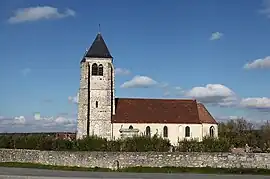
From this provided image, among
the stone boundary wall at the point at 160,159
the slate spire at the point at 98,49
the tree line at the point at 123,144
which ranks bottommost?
the stone boundary wall at the point at 160,159

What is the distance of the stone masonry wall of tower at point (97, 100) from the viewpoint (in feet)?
183

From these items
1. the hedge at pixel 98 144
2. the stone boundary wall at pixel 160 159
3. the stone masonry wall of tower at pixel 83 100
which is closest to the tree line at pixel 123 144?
the hedge at pixel 98 144

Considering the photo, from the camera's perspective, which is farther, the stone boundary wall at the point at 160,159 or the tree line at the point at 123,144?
the tree line at the point at 123,144

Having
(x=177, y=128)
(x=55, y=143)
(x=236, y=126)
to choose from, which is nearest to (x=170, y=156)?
(x=55, y=143)

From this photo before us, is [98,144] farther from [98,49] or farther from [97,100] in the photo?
[98,49]

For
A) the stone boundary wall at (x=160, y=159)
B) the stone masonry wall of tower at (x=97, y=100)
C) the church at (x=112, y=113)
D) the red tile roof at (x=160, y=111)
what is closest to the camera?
the stone boundary wall at (x=160, y=159)

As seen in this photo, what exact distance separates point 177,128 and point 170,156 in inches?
1200

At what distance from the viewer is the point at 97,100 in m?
57.0

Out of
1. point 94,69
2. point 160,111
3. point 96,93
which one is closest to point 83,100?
point 96,93

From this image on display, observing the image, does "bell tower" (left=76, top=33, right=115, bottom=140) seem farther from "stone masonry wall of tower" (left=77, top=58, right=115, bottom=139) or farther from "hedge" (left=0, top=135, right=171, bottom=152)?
"hedge" (left=0, top=135, right=171, bottom=152)

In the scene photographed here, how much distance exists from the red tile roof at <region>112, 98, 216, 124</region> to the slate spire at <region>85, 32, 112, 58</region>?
707 centimetres

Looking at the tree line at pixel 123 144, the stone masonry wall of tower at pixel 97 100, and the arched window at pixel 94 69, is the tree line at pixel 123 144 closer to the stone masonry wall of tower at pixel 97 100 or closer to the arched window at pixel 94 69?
the stone masonry wall of tower at pixel 97 100

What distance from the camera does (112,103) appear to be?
57719 mm

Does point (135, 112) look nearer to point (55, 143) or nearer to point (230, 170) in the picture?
point (55, 143)
